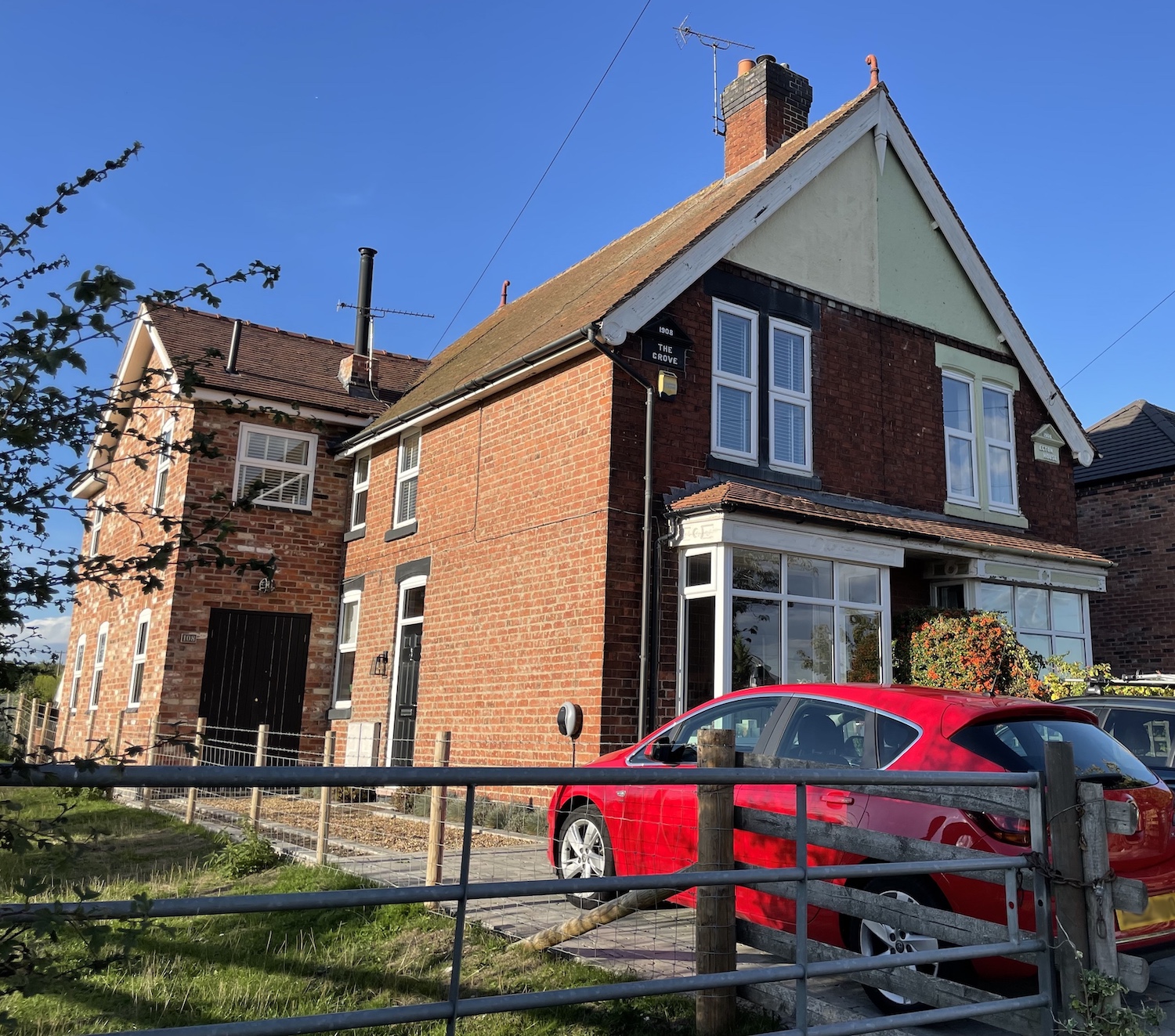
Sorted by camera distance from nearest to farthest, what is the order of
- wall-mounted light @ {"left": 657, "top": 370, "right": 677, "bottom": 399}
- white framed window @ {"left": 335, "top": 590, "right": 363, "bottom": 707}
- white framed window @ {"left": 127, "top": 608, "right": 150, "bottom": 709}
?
wall-mounted light @ {"left": 657, "top": 370, "right": 677, "bottom": 399}, white framed window @ {"left": 335, "top": 590, "right": 363, "bottom": 707}, white framed window @ {"left": 127, "top": 608, "right": 150, "bottom": 709}

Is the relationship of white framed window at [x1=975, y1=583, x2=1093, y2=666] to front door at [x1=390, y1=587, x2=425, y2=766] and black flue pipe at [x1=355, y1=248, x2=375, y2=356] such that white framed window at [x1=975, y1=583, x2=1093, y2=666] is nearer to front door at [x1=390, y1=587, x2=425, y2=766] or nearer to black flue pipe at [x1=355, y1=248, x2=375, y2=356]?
front door at [x1=390, y1=587, x2=425, y2=766]

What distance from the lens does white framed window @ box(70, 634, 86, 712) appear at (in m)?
22.2

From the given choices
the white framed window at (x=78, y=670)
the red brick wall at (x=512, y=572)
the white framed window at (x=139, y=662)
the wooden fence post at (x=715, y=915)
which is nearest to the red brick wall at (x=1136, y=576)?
the red brick wall at (x=512, y=572)

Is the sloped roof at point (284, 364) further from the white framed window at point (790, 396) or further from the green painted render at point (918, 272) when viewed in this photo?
the green painted render at point (918, 272)

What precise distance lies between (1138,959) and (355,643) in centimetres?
1401

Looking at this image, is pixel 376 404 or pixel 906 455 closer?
pixel 906 455

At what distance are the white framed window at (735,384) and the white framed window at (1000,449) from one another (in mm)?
4724

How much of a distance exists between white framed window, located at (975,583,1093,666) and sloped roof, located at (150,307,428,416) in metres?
11.1

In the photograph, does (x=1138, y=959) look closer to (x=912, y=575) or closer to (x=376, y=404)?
(x=912, y=575)

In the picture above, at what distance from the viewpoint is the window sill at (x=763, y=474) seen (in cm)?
1245

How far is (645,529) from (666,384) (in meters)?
1.80

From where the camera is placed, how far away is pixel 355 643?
1670 cm

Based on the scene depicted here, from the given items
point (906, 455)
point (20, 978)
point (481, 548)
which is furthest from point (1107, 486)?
point (20, 978)

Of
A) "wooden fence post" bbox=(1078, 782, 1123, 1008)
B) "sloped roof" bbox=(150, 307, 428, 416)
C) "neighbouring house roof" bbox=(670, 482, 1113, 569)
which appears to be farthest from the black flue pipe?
"wooden fence post" bbox=(1078, 782, 1123, 1008)
